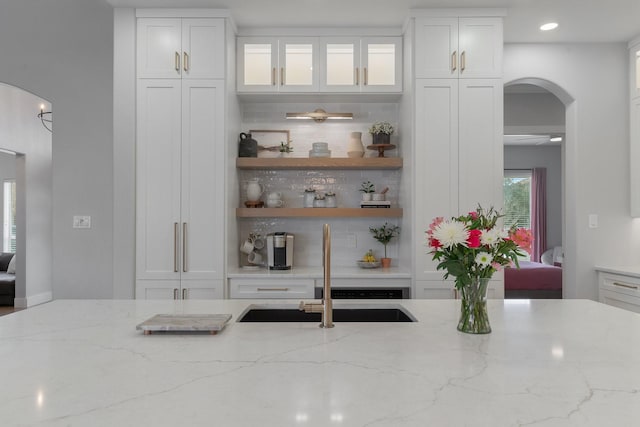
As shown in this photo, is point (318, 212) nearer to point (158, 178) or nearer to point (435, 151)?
point (435, 151)

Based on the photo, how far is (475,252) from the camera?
55.5 inches

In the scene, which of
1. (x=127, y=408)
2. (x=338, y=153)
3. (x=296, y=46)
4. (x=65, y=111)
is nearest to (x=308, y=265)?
(x=338, y=153)

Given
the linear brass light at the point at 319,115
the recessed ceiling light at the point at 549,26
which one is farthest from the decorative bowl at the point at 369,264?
the recessed ceiling light at the point at 549,26

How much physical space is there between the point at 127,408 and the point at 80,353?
446 mm

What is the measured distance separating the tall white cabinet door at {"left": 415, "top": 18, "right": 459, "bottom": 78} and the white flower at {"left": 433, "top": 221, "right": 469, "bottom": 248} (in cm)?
217

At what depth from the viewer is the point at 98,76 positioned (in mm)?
4016

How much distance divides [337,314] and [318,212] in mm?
1788

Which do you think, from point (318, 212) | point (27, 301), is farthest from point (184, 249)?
point (27, 301)

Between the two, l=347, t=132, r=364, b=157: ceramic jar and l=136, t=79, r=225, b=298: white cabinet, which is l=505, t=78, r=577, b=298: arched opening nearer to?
l=347, t=132, r=364, b=157: ceramic jar

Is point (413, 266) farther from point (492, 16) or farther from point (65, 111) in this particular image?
point (65, 111)

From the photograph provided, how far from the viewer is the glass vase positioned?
1441mm

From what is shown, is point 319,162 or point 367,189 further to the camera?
point 367,189

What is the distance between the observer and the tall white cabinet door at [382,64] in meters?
3.59

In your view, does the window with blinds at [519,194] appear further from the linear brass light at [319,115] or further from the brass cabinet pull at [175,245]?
the brass cabinet pull at [175,245]
